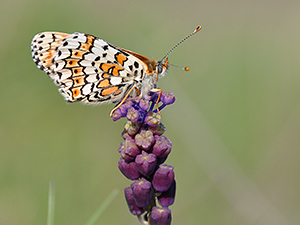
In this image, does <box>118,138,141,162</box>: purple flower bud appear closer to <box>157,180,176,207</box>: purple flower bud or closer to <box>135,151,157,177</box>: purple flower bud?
<box>135,151,157,177</box>: purple flower bud

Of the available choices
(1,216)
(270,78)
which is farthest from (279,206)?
(1,216)

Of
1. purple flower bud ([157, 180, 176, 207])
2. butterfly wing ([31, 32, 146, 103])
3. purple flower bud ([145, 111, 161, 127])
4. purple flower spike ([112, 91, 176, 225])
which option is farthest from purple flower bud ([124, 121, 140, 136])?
butterfly wing ([31, 32, 146, 103])

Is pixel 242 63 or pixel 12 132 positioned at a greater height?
pixel 242 63

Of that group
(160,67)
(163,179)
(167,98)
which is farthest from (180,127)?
(163,179)

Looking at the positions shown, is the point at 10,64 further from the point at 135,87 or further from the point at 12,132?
the point at 135,87

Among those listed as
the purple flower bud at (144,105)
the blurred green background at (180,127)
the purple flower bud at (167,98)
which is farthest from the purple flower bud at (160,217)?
the blurred green background at (180,127)

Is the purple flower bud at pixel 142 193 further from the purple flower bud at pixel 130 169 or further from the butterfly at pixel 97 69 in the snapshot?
the butterfly at pixel 97 69
